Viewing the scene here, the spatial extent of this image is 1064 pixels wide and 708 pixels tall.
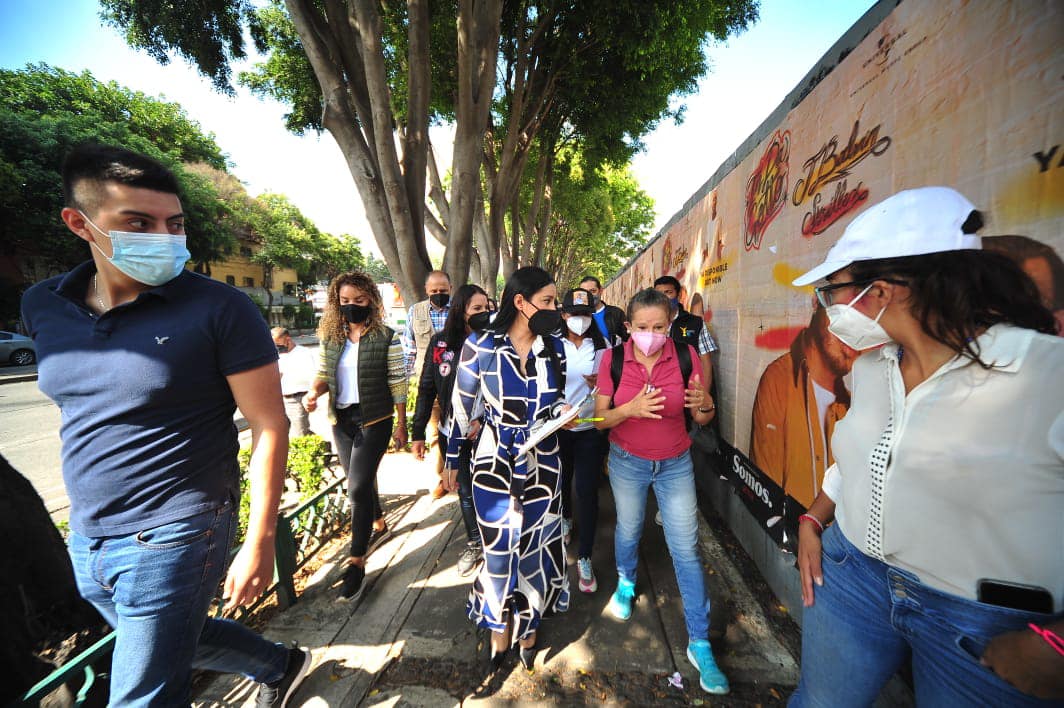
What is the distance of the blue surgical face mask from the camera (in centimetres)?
134

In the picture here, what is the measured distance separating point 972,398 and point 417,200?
5.56 meters

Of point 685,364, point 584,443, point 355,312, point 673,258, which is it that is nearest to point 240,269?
point 673,258

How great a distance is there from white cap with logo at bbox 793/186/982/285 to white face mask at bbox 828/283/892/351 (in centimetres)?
14

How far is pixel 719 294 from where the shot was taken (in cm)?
375

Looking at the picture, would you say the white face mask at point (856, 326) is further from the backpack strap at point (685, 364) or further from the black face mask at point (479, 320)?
the black face mask at point (479, 320)

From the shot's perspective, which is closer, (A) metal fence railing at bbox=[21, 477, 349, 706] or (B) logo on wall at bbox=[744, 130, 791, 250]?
(A) metal fence railing at bbox=[21, 477, 349, 706]

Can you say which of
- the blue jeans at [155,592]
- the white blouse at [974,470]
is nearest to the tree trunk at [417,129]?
the blue jeans at [155,592]

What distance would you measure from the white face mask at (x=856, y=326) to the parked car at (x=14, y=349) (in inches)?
981

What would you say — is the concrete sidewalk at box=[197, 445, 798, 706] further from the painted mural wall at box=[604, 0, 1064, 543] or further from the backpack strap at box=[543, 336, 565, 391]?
the backpack strap at box=[543, 336, 565, 391]

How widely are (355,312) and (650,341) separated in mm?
2120

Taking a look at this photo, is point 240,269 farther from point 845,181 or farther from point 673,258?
point 845,181

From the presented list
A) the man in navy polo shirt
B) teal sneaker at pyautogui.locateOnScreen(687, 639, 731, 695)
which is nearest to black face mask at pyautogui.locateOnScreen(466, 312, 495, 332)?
the man in navy polo shirt

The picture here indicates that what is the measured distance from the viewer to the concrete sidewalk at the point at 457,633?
2.09 meters

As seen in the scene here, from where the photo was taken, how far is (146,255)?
1377 mm
